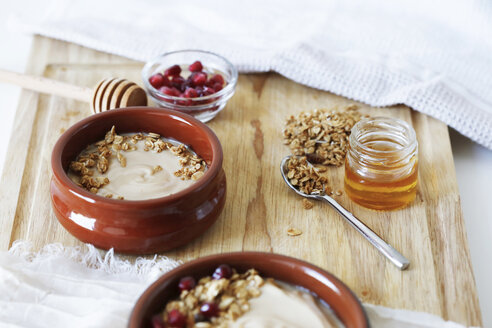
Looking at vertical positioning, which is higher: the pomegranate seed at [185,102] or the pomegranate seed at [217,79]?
the pomegranate seed at [217,79]

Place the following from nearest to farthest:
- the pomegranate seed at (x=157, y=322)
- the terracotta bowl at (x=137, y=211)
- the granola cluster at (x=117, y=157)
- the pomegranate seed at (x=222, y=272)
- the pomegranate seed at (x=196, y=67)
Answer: the pomegranate seed at (x=157, y=322) < the pomegranate seed at (x=222, y=272) < the terracotta bowl at (x=137, y=211) < the granola cluster at (x=117, y=157) < the pomegranate seed at (x=196, y=67)

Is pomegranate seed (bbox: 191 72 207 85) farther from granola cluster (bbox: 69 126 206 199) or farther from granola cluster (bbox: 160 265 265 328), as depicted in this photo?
granola cluster (bbox: 160 265 265 328)

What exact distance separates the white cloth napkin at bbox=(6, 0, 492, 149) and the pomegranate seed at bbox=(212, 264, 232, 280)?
94 centimetres

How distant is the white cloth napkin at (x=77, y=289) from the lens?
1.35 m

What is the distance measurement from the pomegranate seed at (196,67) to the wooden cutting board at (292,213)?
0.49ft

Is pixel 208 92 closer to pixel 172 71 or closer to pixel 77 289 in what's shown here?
pixel 172 71

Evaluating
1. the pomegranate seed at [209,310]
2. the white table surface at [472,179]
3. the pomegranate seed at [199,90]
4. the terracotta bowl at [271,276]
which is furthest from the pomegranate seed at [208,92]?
the pomegranate seed at [209,310]

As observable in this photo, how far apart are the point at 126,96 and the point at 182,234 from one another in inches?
22.3

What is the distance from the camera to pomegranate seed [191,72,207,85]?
199 centimetres

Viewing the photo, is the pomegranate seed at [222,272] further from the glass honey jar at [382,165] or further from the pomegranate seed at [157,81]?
the pomegranate seed at [157,81]

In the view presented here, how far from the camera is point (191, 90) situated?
6.40ft

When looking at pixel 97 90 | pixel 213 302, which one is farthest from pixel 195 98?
pixel 213 302

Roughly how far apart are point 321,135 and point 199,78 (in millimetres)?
408

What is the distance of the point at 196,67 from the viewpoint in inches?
80.1
